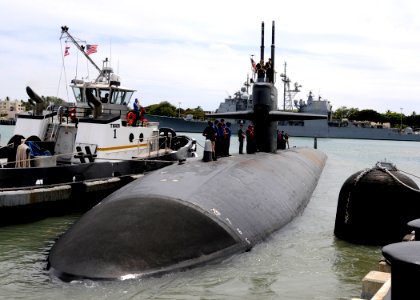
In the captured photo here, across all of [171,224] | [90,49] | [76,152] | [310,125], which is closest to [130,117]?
[76,152]

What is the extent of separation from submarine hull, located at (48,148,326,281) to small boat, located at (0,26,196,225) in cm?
391

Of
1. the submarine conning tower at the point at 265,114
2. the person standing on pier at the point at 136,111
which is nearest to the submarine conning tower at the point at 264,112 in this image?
the submarine conning tower at the point at 265,114

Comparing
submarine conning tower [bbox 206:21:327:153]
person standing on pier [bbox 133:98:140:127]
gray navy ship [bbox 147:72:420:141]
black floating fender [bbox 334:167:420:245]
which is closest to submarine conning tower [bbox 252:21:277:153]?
submarine conning tower [bbox 206:21:327:153]

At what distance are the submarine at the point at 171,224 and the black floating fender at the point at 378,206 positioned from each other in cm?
141

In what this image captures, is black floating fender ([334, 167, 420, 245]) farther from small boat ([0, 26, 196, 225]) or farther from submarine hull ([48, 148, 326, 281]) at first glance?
small boat ([0, 26, 196, 225])

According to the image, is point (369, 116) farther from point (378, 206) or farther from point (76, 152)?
point (378, 206)

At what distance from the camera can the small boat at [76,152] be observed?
12359 millimetres

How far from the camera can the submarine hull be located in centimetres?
655

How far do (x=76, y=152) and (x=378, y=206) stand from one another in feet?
30.6

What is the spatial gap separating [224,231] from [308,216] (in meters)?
6.52

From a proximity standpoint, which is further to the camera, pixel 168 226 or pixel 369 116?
pixel 369 116

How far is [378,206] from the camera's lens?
1021cm

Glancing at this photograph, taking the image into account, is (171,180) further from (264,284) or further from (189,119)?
(189,119)

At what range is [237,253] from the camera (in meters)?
7.85
